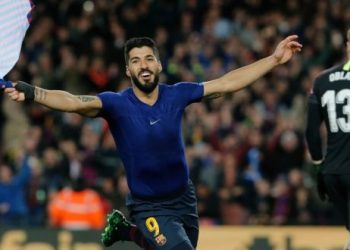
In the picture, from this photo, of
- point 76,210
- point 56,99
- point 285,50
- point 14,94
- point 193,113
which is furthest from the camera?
point 193,113

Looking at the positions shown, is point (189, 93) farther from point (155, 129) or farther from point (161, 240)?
point (161, 240)

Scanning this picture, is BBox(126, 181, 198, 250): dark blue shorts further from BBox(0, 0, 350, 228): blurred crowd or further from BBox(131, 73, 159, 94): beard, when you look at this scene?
BBox(0, 0, 350, 228): blurred crowd

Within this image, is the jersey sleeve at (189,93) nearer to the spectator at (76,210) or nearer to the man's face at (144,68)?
the man's face at (144,68)

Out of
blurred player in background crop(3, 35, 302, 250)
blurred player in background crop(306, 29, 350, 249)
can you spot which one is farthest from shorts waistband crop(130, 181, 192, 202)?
blurred player in background crop(306, 29, 350, 249)

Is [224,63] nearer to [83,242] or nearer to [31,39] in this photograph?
[31,39]

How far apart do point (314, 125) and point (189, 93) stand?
1.60 m

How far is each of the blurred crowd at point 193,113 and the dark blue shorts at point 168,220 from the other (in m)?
4.85

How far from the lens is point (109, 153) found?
15750 millimetres

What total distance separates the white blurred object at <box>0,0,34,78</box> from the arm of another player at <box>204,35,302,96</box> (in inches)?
60.3

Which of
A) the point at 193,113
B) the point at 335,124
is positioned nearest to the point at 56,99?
the point at 335,124

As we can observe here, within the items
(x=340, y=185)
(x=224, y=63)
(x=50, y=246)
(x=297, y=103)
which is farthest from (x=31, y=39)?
(x=340, y=185)

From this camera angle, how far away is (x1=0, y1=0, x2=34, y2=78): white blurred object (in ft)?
26.2

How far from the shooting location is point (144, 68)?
27.6 ft

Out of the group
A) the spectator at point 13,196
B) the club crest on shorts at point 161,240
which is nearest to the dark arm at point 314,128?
the club crest on shorts at point 161,240
